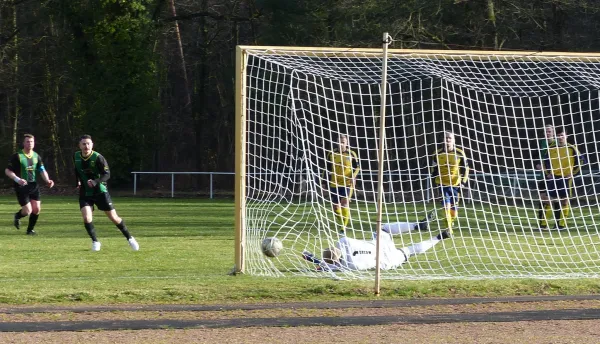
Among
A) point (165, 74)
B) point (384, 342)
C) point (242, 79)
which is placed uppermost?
point (165, 74)

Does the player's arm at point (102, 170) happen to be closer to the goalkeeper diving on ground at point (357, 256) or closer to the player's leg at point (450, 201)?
the goalkeeper diving on ground at point (357, 256)

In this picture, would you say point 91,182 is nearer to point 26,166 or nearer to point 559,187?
point 26,166

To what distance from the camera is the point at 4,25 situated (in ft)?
116

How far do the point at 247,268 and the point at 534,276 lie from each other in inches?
116

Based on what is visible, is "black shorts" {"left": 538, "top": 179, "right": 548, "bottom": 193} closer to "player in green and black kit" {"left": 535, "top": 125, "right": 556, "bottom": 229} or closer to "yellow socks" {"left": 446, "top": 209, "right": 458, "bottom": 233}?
"player in green and black kit" {"left": 535, "top": 125, "right": 556, "bottom": 229}

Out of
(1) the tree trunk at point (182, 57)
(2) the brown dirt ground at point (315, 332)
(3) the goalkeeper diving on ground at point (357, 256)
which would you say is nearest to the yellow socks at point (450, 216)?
(3) the goalkeeper diving on ground at point (357, 256)

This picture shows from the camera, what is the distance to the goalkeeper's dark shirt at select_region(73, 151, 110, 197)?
40.3ft

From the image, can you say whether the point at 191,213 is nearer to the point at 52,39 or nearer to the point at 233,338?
the point at 233,338

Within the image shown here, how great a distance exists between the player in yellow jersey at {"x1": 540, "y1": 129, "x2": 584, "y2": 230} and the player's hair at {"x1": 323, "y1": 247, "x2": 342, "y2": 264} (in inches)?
216

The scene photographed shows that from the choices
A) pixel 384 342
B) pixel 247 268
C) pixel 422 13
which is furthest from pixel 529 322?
pixel 422 13

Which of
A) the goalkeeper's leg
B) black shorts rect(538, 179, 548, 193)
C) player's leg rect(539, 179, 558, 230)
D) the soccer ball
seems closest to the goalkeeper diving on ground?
the soccer ball

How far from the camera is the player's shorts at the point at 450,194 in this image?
526 inches

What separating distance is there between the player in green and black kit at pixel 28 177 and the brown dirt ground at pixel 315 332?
7.81 metres

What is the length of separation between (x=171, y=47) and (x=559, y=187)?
25.4 m
